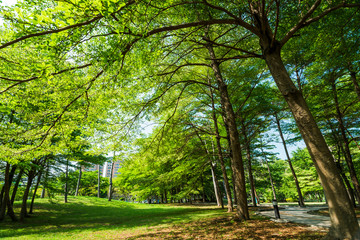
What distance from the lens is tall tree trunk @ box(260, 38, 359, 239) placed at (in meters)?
Answer: 2.83

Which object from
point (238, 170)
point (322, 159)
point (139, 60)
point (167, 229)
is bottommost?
point (167, 229)

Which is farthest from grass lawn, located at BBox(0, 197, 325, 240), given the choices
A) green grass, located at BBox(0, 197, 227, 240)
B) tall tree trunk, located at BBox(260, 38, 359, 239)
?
tall tree trunk, located at BBox(260, 38, 359, 239)

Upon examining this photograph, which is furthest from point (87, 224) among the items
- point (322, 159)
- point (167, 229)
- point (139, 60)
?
point (322, 159)

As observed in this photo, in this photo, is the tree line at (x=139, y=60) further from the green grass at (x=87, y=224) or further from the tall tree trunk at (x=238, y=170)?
the green grass at (x=87, y=224)

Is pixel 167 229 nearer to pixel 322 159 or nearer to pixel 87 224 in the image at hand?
pixel 322 159

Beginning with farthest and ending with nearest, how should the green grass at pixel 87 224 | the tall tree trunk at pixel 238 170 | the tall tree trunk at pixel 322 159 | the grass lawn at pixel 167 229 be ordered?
the green grass at pixel 87 224 < the tall tree trunk at pixel 238 170 < the grass lawn at pixel 167 229 < the tall tree trunk at pixel 322 159

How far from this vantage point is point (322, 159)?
3143 millimetres

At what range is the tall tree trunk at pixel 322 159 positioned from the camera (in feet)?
9.29

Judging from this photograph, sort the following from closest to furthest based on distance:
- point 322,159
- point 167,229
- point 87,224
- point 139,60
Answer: point 322,159 → point 139,60 → point 167,229 → point 87,224

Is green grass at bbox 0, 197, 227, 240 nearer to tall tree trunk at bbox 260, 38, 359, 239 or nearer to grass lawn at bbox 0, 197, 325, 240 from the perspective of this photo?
grass lawn at bbox 0, 197, 325, 240

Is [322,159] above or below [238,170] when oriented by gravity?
below

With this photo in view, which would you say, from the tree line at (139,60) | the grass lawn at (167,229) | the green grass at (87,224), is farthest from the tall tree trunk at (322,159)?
the green grass at (87,224)

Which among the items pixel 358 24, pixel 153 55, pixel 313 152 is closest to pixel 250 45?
pixel 358 24

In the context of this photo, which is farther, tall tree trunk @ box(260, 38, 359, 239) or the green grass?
the green grass
